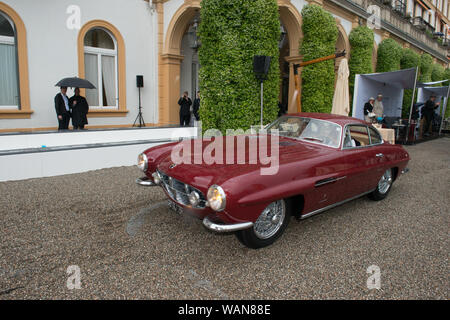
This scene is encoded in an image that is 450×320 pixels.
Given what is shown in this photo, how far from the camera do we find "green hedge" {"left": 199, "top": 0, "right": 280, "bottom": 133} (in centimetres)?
773

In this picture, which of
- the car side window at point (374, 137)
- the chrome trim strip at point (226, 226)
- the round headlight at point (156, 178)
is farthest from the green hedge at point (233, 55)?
the chrome trim strip at point (226, 226)

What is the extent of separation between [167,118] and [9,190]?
772 cm

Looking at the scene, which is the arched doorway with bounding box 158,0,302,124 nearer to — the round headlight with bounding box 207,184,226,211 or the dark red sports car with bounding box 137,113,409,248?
the dark red sports car with bounding box 137,113,409,248

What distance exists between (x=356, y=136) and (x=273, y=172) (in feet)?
6.30

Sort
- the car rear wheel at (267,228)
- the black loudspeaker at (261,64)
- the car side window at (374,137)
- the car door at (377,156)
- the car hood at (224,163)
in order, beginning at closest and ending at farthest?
the car hood at (224,163), the car rear wheel at (267,228), the car door at (377,156), the car side window at (374,137), the black loudspeaker at (261,64)

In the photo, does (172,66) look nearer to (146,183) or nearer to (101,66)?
(101,66)

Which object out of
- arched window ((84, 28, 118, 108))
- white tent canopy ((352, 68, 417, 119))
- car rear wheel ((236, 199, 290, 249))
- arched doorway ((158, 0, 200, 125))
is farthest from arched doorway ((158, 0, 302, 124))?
car rear wheel ((236, 199, 290, 249))

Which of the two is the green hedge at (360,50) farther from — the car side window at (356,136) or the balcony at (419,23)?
the balcony at (419,23)

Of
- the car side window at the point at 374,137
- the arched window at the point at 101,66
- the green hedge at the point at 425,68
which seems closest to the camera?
the car side window at the point at 374,137

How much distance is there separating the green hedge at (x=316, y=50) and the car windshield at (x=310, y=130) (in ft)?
23.9

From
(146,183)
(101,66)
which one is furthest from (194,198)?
(101,66)

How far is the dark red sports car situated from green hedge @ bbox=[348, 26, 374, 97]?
35.7ft

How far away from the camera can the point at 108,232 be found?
11.5 feet

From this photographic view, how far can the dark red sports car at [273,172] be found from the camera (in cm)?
277
